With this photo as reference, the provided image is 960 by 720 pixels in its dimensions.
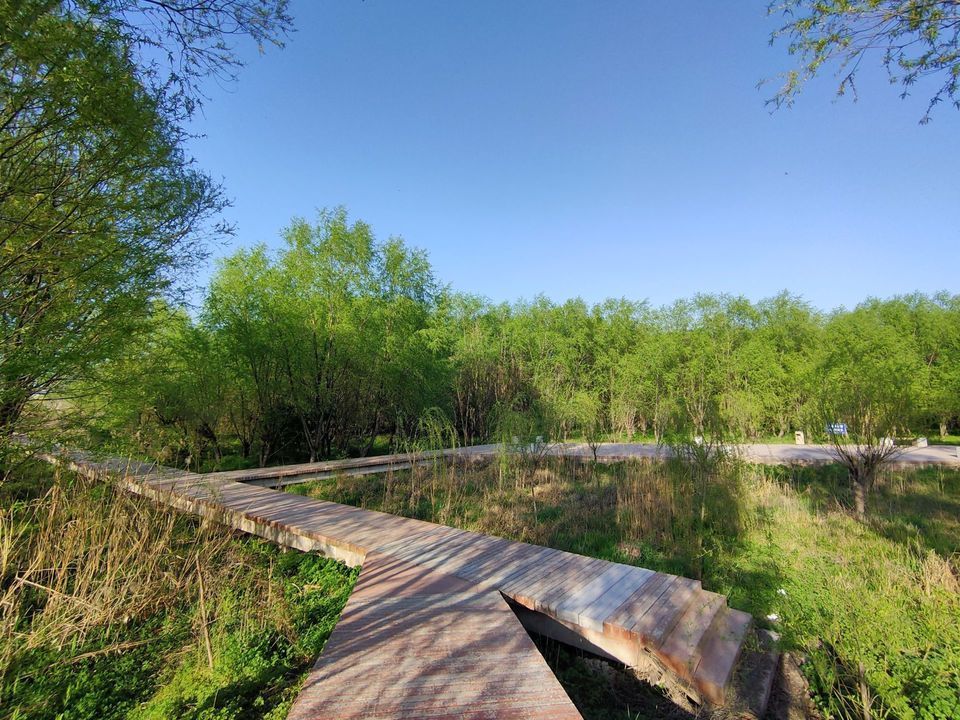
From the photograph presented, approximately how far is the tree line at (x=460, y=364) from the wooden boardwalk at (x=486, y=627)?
294 centimetres

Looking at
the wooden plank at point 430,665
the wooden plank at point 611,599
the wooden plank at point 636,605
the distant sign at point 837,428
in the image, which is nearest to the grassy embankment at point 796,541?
the wooden plank at point 636,605

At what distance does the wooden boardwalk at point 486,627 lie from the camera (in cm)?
193

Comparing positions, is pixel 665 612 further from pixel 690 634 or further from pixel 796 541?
pixel 796 541

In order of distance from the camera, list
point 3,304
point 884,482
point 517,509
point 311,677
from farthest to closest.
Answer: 1. point 884,482
2. point 517,509
3. point 3,304
4. point 311,677

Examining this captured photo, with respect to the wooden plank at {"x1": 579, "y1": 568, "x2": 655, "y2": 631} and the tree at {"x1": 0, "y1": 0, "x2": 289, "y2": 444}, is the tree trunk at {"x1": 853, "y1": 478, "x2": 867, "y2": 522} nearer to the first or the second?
the wooden plank at {"x1": 579, "y1": 568, "x2": 655, "y2": 631}

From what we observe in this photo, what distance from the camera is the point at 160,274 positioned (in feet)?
14.9

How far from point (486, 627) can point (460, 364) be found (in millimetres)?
10845

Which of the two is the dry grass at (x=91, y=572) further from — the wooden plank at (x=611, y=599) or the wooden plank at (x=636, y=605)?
the wooden plank at (x=636, y=605)

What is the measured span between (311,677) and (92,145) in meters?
4.46

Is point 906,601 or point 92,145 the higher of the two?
point 92,145

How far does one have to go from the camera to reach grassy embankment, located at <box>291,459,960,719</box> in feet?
7.36

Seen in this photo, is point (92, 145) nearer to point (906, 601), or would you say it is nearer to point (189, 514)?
point (189, 514)

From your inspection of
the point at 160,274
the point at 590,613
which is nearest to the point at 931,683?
the point at 590,613

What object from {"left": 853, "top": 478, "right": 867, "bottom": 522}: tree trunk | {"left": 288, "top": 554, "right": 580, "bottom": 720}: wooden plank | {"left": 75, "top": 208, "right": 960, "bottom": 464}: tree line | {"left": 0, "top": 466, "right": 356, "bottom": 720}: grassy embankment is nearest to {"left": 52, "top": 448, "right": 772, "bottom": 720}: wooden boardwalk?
{"left": 288, "top": 554, "right": 580, "bottom": 720}: wooden plank
